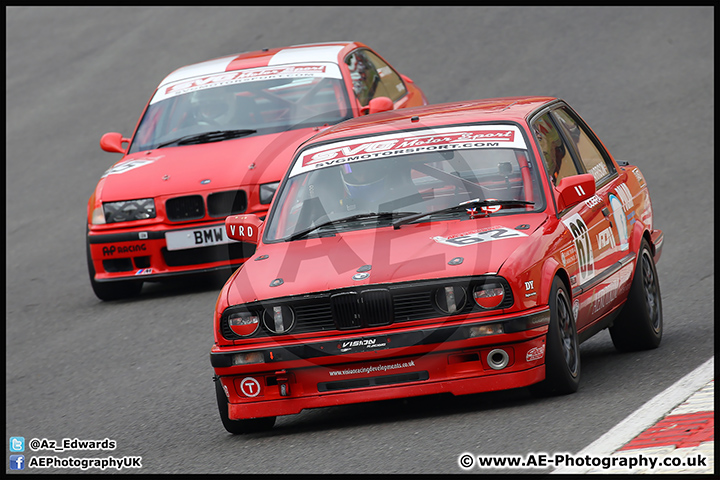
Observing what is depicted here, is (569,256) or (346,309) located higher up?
(346,309)

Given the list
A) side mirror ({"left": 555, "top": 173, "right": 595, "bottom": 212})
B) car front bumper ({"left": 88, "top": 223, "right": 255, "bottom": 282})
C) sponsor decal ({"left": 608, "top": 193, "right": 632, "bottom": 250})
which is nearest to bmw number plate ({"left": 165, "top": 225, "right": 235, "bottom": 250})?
car front bumper ({"left": 88, "top": 223, "right": 255, "bottom": 282})

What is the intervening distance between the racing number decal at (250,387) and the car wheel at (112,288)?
474cm

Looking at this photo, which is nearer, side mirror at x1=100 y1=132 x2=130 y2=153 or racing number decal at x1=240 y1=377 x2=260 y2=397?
racing number decal at x1=240 y1=377 x2=260 y2=397

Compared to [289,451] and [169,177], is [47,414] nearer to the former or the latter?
[289,451]

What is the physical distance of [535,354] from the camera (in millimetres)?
5836

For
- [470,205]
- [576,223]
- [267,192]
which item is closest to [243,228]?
[470,205]

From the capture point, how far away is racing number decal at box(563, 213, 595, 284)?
6.56 metres

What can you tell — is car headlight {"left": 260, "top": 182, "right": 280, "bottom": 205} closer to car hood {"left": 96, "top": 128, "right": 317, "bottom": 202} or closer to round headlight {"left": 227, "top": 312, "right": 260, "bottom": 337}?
car hood {"left": 96, "top": 128, "right": 317, "bottom": 202}

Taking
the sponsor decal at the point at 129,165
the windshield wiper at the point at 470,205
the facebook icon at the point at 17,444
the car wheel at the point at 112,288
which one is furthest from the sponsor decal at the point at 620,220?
the sponsor decal at the point at 129,165

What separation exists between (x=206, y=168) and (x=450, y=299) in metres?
5.09

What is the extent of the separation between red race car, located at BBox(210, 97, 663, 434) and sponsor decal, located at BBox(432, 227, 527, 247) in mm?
14

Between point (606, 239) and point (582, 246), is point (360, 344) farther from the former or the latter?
point (606, 239)

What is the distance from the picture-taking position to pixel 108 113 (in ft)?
65.8

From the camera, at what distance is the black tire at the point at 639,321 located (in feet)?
23.9
